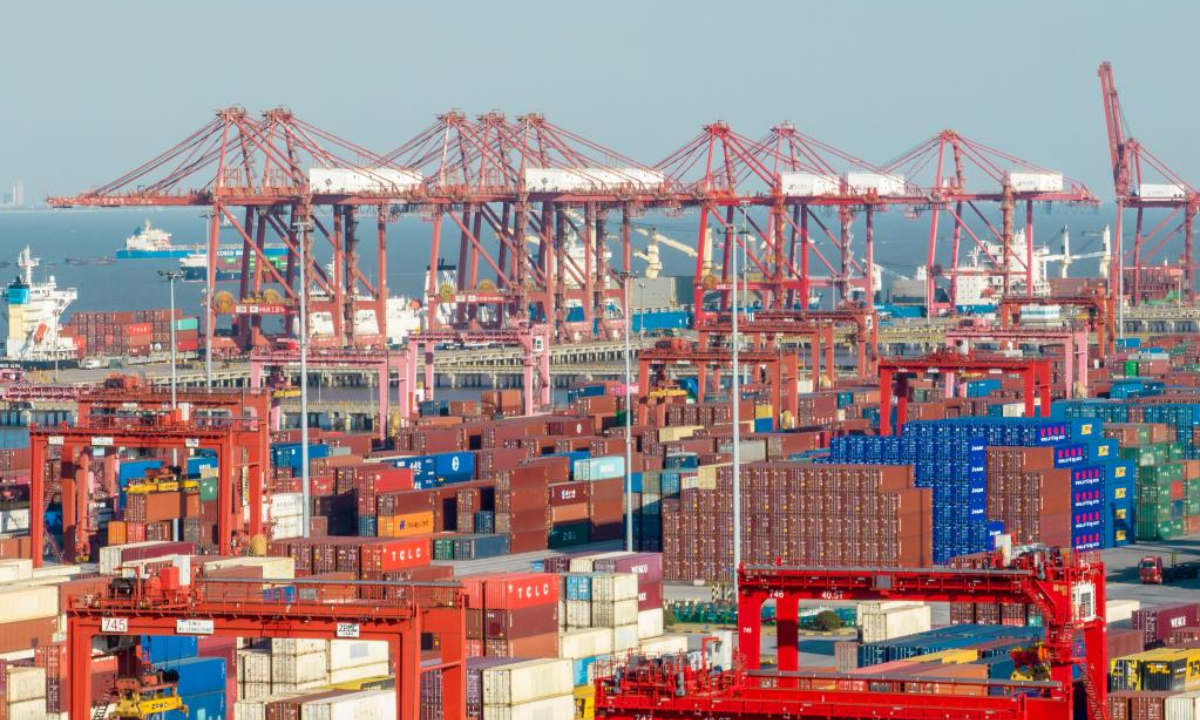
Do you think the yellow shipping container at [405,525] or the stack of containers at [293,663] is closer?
the stack of containers at [293,663]

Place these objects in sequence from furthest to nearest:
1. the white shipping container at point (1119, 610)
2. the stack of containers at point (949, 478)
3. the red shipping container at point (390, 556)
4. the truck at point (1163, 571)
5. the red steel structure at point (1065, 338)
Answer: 1. the red steel structure at point (1065, 338)
2. the stack of containers at point (949, 478)
3. the truck at point (1163, 571)
4. the red shipping container at point (390, 556)
5. the white shipping container at point (1119, 610)

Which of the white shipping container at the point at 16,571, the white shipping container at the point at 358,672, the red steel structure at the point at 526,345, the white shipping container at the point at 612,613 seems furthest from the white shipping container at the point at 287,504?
the red steel structure at the point at 526,345

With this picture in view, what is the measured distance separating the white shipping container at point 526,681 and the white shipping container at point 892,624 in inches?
360

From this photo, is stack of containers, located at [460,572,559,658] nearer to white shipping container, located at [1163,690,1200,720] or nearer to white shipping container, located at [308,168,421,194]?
white shipping container, located at [1163,690,1200,720]

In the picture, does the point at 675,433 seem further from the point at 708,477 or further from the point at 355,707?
the point at 355,707

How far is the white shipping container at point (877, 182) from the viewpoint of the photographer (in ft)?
516

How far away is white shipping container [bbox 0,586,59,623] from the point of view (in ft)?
125

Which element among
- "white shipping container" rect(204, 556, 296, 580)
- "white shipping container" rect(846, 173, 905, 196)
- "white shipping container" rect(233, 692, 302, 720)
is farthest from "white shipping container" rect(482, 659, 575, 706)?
"white shipping container" rect(846, 173, 905, 196)

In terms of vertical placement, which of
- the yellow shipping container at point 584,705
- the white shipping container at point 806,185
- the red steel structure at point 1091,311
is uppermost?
the white shipping container at point 806,185

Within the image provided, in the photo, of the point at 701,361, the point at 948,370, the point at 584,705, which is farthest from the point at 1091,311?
the point at 584,705

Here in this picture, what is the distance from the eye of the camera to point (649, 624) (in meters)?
41.8

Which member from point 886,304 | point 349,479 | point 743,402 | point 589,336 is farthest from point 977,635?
point 886,304

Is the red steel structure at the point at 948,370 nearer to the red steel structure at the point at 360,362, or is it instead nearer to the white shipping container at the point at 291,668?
the red steel structure at the point at 360,362

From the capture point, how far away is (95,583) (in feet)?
129
